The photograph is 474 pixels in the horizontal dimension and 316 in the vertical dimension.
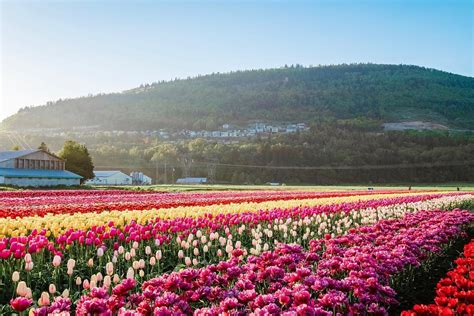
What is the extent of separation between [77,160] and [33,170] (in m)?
8.72

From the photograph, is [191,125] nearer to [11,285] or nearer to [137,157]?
[137,157]

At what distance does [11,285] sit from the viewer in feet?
22.2

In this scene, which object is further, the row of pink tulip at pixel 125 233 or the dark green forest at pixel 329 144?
the dark green forest at pixel 329 144

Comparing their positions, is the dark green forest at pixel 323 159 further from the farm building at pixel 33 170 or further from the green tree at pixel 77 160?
the farm building at pixel 33 170

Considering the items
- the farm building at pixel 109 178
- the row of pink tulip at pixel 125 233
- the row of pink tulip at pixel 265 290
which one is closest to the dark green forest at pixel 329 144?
the farm building at pixel 109 178

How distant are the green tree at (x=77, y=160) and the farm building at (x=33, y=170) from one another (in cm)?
419

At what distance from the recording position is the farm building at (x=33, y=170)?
49.1m

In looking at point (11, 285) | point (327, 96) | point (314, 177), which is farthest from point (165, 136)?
point (11, 285)

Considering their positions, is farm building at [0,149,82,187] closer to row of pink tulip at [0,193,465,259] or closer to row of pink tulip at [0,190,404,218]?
row of pink tulip at [0,190,404,218]

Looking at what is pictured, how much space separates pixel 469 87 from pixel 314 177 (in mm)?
132492

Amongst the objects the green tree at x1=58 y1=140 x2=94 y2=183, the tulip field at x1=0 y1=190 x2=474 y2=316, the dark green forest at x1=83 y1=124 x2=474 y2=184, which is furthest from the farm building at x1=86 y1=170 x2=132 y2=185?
the tulip field at x1=0 y1=190 x2=474 y2=316

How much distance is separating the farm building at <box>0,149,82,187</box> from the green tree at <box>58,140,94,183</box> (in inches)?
165

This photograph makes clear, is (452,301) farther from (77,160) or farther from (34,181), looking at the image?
(77,160)

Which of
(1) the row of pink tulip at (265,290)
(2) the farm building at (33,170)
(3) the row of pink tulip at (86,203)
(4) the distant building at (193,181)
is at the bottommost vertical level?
(4) the distant building at (193,181)
